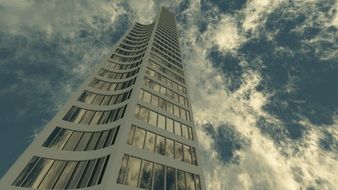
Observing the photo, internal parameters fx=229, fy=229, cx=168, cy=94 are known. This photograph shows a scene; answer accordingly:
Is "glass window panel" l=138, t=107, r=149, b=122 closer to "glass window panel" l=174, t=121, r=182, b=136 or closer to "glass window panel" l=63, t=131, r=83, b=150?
"glass window panel" l=174, t=121, r=182, b=136

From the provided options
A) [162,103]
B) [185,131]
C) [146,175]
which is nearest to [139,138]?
[146,175]

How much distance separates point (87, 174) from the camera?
64.6ft

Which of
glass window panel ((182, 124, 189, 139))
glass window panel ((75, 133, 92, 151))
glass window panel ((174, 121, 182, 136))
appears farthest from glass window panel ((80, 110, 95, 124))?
glass window panel ((182, 124, 189, 139))

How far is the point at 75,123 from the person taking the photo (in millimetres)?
25953

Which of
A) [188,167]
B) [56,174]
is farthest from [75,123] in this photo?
Result: [188,167]

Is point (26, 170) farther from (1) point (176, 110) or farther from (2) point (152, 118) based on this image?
(1) point (176, 110)

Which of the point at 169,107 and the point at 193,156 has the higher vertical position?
the point at 169,107

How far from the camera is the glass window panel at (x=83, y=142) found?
2338 centimetres

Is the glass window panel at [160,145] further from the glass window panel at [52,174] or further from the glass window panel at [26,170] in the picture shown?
the glass window panel at [26,170]

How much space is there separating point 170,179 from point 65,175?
9430 mm

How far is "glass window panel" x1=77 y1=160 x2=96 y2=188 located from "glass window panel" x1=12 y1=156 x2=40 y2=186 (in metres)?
4.27

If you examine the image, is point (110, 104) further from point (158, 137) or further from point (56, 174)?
point (56, 174)

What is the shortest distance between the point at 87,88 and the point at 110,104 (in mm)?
4144

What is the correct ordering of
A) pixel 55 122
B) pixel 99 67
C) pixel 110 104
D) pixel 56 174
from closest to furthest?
1. pixel 56 174
2. pixel 55 122
3. pixel 110 104
4. pixel 99 67
